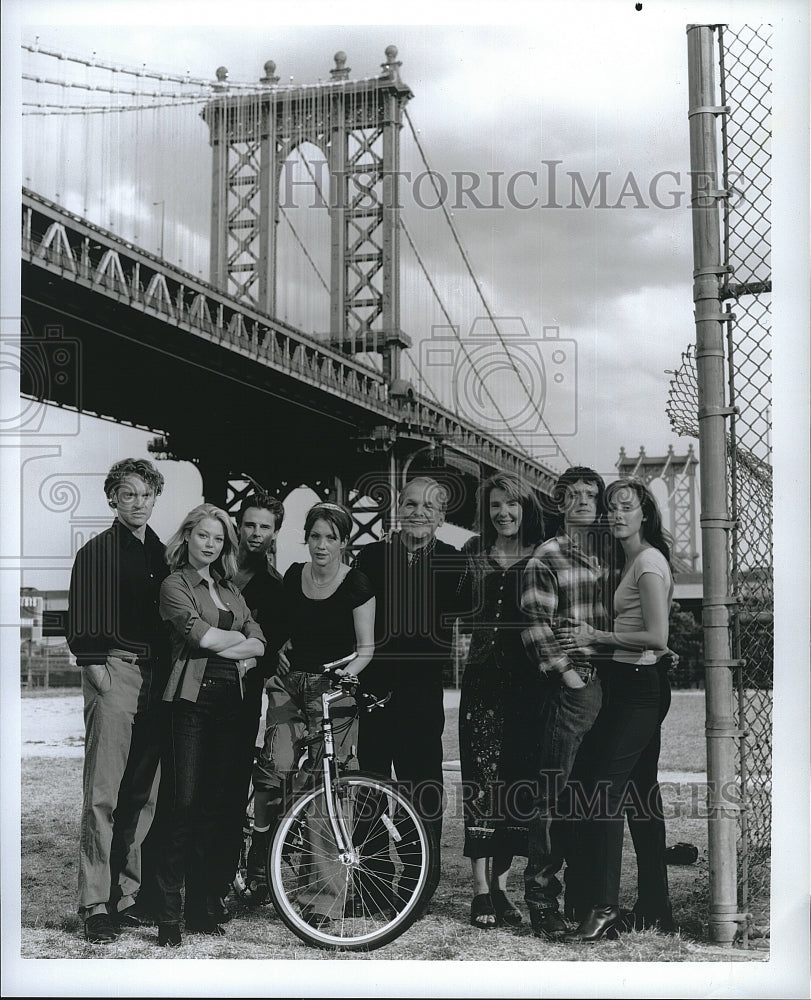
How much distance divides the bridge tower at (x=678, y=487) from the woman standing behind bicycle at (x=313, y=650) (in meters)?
1.20

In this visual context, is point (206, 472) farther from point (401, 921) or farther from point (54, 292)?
point (401, 921)

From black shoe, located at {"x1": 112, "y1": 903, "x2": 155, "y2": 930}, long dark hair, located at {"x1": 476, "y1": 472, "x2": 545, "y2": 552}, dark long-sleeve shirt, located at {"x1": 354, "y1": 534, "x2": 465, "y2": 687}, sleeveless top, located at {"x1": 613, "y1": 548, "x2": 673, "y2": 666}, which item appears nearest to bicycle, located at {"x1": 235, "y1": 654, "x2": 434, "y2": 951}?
dark long-sleeve shirt, located at {"x1": 354, "y1": 534, "x2": 465, "y2": 687}

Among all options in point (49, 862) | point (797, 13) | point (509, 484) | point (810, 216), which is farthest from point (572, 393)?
point (49, 862)

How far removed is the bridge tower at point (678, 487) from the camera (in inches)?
167

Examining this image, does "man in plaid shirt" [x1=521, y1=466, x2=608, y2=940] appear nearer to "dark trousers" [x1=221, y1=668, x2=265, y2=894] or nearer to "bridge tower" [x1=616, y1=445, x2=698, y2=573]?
"bridge tower" [x1=616, y1=445, x2=698, y2=573]

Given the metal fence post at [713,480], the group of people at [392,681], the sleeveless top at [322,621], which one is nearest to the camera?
the metal fence post at [713,480]

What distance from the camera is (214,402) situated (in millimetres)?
4844

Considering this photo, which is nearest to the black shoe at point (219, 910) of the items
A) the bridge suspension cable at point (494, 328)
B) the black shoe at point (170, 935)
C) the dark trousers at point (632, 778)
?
the black shoe at point (170, 935)

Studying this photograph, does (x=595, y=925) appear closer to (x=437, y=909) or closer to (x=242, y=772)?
(x=437, y=909)

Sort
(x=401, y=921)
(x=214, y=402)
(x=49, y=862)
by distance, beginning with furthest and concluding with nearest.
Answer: (x=214, y=402), (x=49, y=862), (x=401, y=921)

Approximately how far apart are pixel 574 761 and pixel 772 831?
2.74 feet

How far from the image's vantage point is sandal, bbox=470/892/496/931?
14.2ft

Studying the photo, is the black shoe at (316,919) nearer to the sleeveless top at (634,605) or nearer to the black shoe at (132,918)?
the black shoe at (132,918)

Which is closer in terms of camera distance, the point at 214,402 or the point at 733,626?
the point at 733,626
